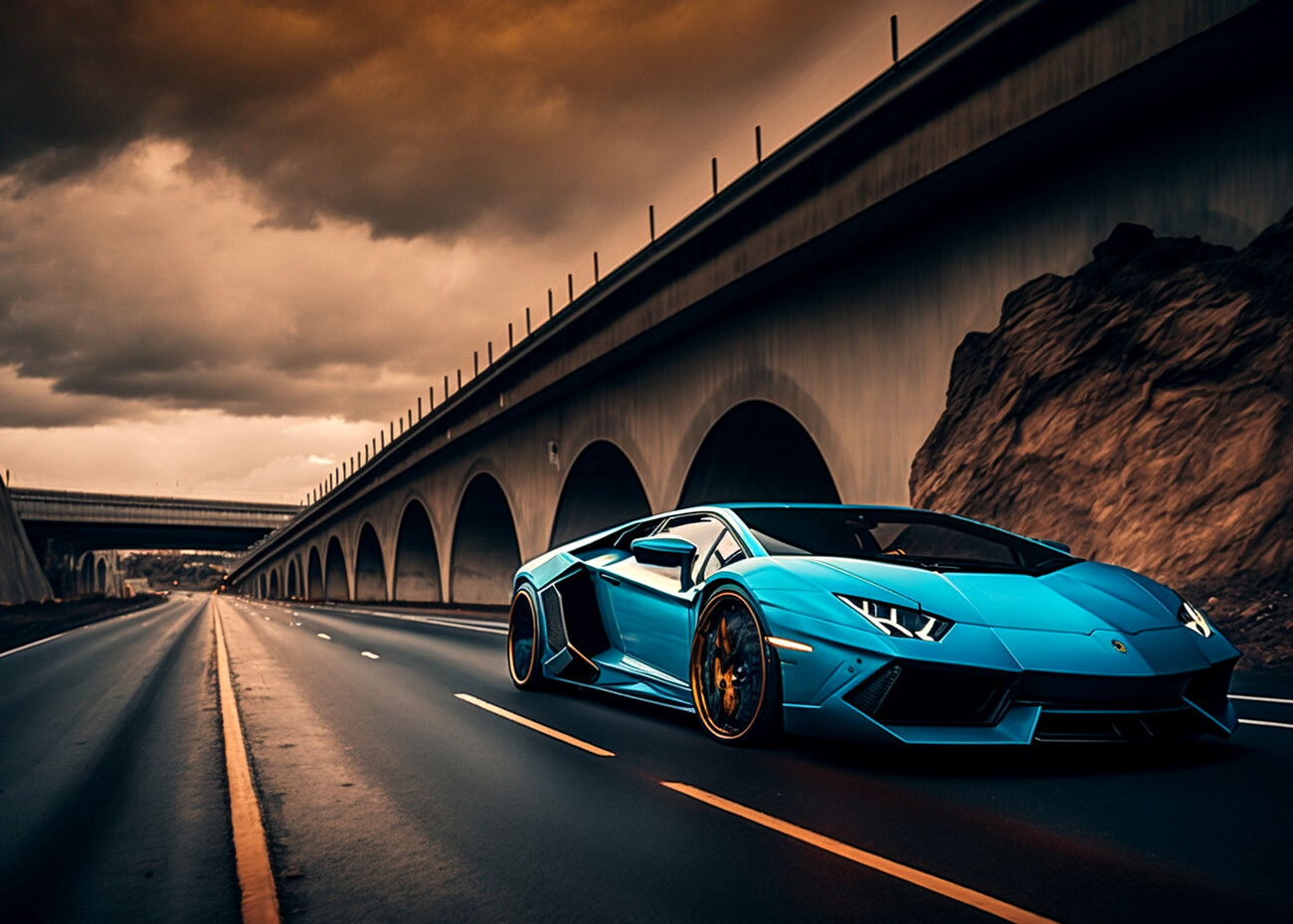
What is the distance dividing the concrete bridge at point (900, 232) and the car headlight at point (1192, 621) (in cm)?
611

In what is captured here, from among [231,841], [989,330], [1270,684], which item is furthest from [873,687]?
[989,330]

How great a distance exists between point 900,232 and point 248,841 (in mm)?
11808

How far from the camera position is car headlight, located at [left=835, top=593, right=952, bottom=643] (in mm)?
4338

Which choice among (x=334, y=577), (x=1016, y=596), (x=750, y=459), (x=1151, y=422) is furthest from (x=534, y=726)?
(x=334, y=577)

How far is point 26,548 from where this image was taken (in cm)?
5166

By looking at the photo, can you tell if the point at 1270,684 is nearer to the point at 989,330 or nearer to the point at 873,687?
the point at 873,687

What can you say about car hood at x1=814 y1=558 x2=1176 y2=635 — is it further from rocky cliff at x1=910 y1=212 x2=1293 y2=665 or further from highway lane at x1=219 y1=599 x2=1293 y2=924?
rocky cliff at x1=910 y1=212 x2=1293 y2=665

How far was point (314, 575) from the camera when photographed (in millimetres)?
88500

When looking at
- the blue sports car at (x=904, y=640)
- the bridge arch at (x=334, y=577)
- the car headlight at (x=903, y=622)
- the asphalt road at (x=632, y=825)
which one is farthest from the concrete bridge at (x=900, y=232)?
the bridge arch at (x=334, y=577)

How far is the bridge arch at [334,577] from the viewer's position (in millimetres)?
75500

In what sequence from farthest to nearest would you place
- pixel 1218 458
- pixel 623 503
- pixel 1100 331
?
pixel 623 503 < pixel 1100 331 < pixel 1218 458

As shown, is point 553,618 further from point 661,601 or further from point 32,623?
point 32,623

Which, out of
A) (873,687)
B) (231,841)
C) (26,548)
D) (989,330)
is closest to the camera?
(231,841)

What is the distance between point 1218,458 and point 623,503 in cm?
1936
